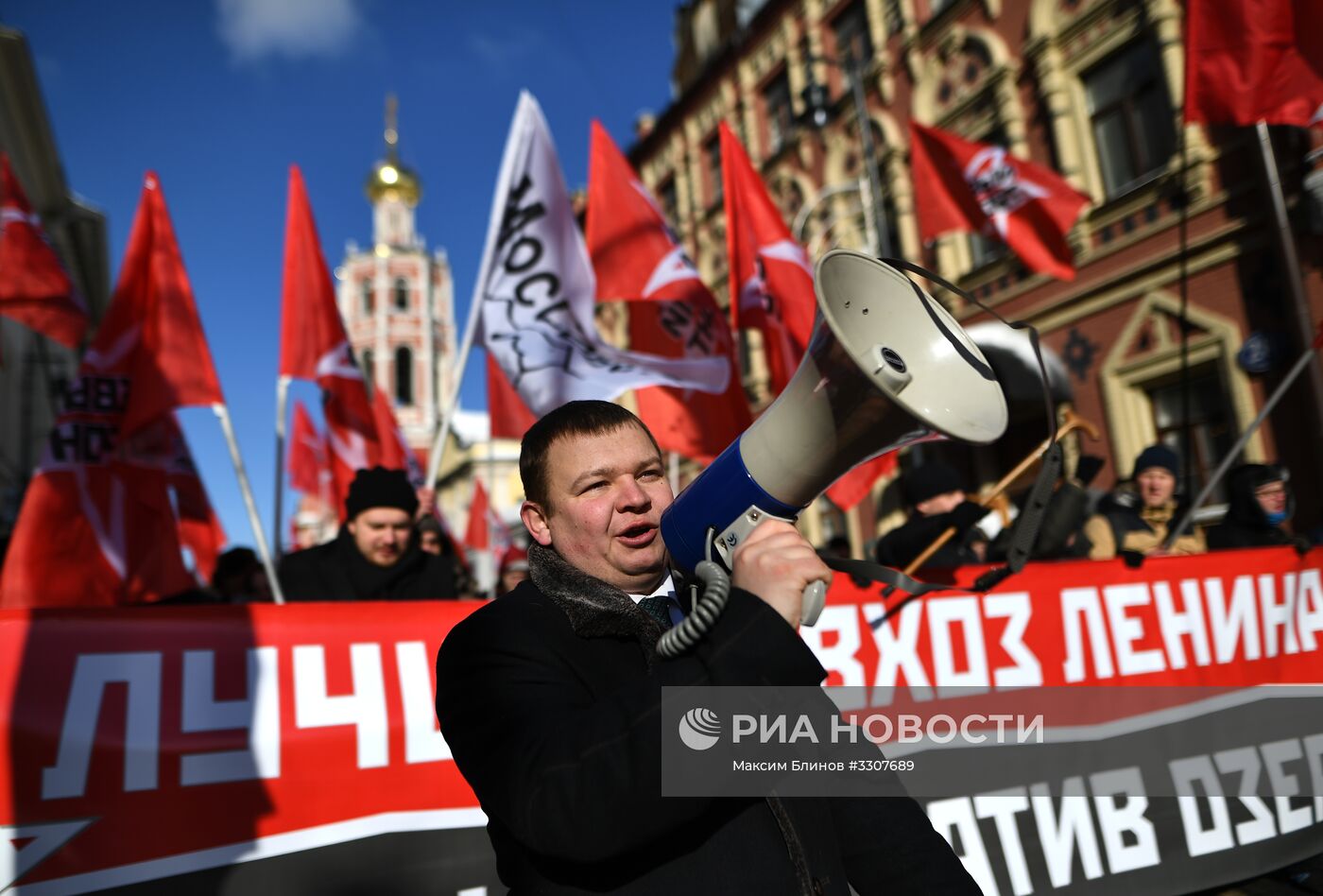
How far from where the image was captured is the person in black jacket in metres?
4.39

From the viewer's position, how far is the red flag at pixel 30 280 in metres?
5.66

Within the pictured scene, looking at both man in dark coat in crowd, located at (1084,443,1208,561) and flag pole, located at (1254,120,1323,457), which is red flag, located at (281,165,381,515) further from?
flag pole, located at (1254,120,1323,457)

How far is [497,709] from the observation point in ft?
4.00

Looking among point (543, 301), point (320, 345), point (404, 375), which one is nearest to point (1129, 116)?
point (543, 301)

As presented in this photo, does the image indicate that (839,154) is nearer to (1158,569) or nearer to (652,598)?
(1158,569)

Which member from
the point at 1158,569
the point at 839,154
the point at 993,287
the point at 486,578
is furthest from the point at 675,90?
the point at 1158,569

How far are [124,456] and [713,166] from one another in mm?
16927

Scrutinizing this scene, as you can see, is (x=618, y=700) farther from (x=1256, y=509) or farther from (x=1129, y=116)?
(x=1129, y=116)

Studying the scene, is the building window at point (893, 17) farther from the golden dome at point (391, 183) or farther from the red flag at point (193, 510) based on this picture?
the golden dome at point (391, 183)

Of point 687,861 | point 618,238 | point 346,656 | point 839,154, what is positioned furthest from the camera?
point 839,154

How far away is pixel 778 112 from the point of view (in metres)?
17.9

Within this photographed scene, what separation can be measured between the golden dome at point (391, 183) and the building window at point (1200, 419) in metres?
62.9

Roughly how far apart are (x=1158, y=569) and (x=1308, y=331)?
20.6 ft

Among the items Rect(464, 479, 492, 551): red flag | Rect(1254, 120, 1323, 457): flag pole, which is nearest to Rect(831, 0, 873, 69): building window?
Rect(1254, 120, 1323, 457): flag pole
